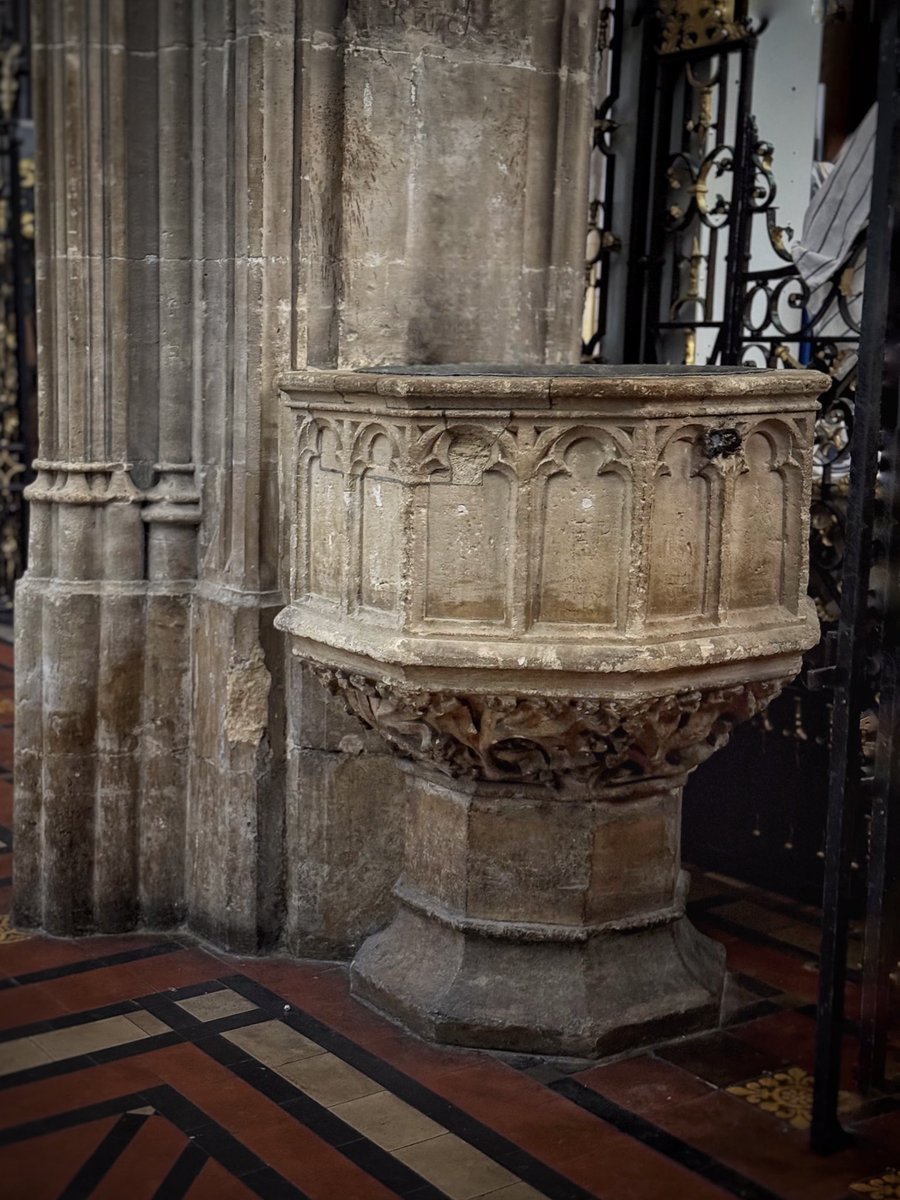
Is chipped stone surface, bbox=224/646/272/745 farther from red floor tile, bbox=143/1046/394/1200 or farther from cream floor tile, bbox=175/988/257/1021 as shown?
red floor tile, bbox=143/1046/394/1200

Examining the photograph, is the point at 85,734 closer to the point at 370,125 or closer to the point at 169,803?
the point at 169,803

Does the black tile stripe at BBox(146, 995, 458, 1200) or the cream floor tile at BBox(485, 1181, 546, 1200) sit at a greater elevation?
the black tile stripe at BBox(146, 995, 458, 1200)

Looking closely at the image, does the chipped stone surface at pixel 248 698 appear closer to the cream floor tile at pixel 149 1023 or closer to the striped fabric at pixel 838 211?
the cream floor tile at pixel 149 1023

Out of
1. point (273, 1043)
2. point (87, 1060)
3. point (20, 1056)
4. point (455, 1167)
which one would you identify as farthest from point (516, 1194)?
point (20, 1056)

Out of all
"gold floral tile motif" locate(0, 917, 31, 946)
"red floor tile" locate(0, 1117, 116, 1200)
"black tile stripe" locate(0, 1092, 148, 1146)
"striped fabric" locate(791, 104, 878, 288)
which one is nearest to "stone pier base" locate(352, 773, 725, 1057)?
"black tile stripe" locate(0, 1092, 148, 1146)

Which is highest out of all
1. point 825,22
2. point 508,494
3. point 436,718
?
point 825,22

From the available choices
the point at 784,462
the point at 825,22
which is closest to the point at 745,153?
the point at 825,22

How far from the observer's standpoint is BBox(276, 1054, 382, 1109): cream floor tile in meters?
3.50

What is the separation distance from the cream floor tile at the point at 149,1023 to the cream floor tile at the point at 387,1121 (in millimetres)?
593

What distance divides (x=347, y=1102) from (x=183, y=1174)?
0.45 meters

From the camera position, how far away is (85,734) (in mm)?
4395

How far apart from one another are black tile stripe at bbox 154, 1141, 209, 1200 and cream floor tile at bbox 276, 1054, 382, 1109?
1.10ft

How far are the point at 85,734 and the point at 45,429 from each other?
854mm

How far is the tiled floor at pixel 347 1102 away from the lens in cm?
314
